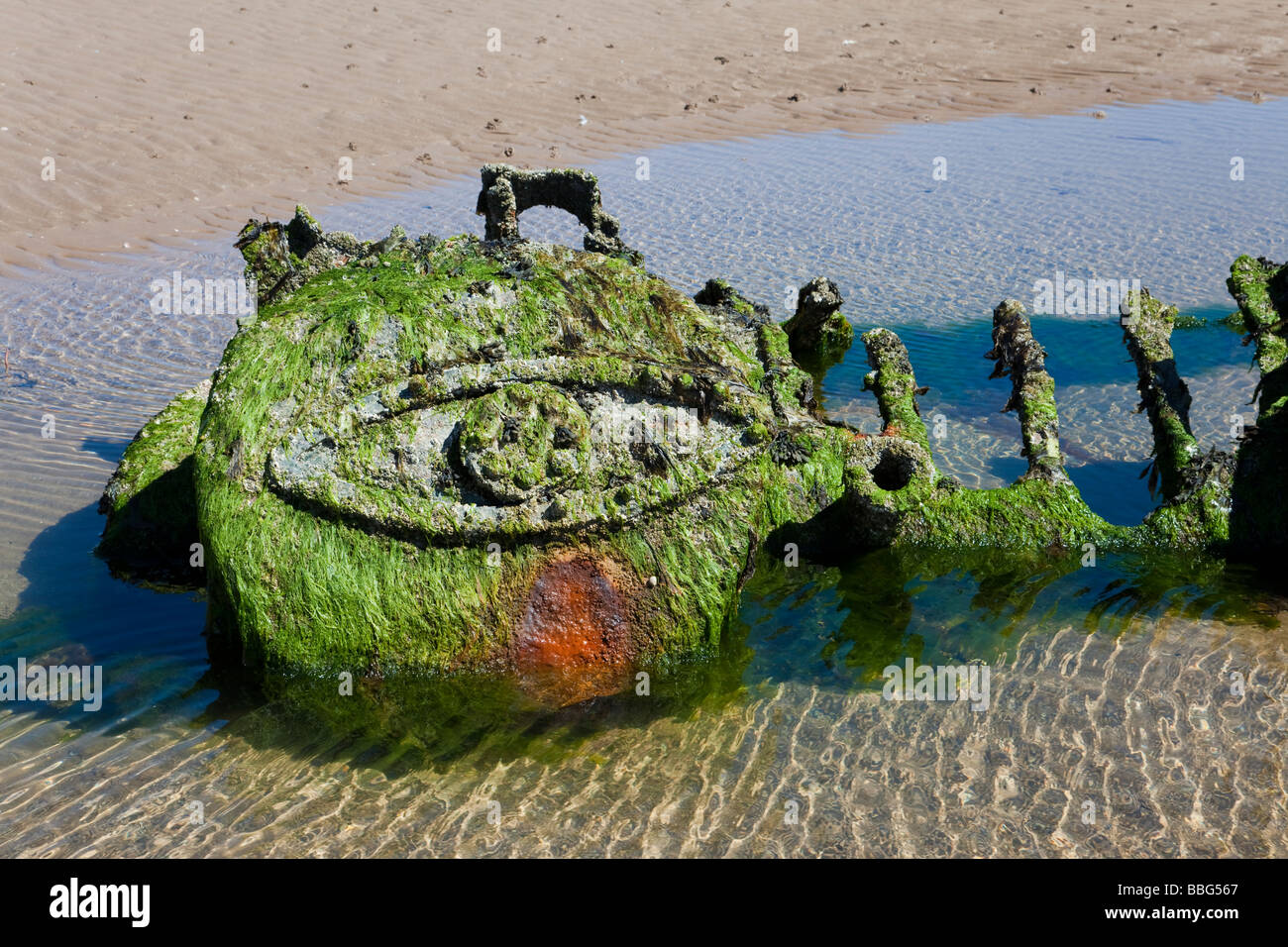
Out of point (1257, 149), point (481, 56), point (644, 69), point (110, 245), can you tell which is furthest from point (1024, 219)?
point (110, 245)

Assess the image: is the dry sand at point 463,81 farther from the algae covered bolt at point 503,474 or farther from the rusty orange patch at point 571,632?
the rusty orange patch at point 571,632

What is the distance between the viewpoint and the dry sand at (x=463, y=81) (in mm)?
15398

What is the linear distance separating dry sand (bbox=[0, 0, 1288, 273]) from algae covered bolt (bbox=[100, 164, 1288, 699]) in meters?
9.61

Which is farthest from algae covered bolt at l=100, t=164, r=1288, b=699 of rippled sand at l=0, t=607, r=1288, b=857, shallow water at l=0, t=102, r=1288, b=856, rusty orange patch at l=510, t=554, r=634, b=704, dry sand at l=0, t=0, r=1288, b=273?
dry sand at l=0, t=0, r=1288, b=273

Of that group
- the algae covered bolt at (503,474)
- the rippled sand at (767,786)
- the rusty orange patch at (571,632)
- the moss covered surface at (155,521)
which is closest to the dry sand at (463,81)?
the moss covered surface at (155,521)

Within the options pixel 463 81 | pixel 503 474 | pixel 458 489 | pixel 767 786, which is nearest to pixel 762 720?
pixel 767 786

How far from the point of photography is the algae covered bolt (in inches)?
209

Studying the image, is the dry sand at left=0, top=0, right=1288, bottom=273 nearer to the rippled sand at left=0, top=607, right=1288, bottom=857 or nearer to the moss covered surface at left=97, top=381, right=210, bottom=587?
the moss covered surface at left=97, top=381, right=210, bottom=587

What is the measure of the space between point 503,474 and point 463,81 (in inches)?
644

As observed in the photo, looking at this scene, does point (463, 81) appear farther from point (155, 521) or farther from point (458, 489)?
point (458, 489)

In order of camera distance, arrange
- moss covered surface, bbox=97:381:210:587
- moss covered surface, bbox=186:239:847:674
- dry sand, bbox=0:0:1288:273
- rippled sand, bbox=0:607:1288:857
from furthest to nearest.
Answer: dry sand, bbox=0:0:1288:273 < moss covered surface, bbox=97:381:210:587 < moss covered surface, bbox=186:239:847:674 < rippled sand, bbox=0:607:1288:857

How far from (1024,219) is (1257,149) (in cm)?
Result: 659

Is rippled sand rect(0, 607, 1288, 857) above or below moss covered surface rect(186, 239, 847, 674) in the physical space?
below

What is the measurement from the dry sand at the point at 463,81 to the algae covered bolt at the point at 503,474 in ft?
31.5
